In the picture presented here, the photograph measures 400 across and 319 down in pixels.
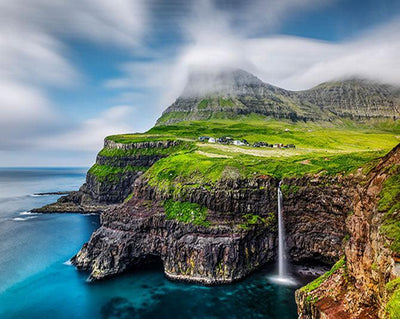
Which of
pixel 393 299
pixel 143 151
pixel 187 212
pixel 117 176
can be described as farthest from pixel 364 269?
pixel 117 176

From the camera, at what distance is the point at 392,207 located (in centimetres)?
1848

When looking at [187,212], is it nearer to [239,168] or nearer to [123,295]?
[239,168]

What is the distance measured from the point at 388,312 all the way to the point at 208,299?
37252 mm

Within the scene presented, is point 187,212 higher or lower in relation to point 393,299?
lower

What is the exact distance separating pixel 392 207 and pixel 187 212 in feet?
152

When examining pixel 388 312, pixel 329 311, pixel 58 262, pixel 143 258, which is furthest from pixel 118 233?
pixel 388 312

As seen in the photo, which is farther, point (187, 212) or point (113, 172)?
point (113, 172)

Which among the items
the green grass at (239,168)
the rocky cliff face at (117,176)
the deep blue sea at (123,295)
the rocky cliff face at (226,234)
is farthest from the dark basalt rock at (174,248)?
the rocky cliff face at (117,176)

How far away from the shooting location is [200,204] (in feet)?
201

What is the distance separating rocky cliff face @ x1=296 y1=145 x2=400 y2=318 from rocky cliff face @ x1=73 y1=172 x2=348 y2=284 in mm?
28681

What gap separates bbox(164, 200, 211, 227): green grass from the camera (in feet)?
191

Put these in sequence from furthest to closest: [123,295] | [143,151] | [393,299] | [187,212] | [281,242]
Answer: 1. [143,151]
2. [187,212]
3. [281,242]
4. [123,295]
5. [393,299]

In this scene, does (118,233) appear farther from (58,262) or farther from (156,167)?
(156,167)

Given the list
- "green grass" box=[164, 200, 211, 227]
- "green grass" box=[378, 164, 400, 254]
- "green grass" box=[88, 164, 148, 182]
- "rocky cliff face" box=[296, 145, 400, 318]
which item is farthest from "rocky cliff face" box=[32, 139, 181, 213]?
"green grass" box=[378, 164, 400, 254]
